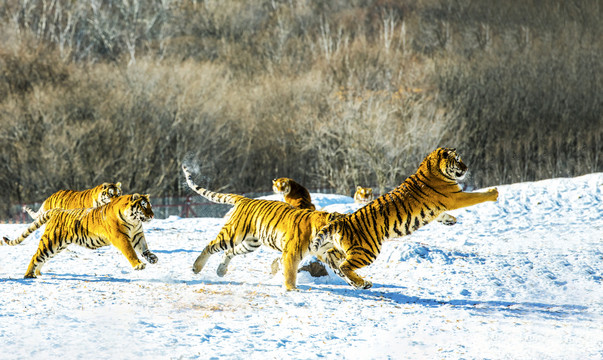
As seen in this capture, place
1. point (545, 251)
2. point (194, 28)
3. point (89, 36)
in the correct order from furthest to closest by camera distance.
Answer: point (194, 28) < point (89, 36) < point (545, 251)

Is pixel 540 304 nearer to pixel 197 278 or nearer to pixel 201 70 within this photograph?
pixel 197 278

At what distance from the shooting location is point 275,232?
847 cm

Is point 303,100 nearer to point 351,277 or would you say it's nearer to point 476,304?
point 476,304

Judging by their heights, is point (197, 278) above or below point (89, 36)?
below

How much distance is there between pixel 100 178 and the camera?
33.4 m

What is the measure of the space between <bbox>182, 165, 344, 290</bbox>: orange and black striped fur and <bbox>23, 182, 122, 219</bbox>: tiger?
9.38 feet

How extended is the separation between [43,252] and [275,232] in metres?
3.21

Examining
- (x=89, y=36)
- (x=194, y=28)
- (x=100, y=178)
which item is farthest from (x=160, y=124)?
(x=194, y=28)

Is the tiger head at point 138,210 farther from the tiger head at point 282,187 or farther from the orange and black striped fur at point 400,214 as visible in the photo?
the tiger head at point 282,187

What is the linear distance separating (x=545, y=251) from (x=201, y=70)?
32.9 metres

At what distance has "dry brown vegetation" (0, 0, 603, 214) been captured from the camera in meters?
33.4

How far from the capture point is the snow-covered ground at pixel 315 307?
6646 mm

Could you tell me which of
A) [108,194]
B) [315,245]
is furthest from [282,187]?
[315,245]

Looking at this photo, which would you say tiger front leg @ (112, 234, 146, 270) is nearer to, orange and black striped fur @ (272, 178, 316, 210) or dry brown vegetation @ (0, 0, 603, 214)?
orange and black striped fur @ (272, 178, 316, 210)
